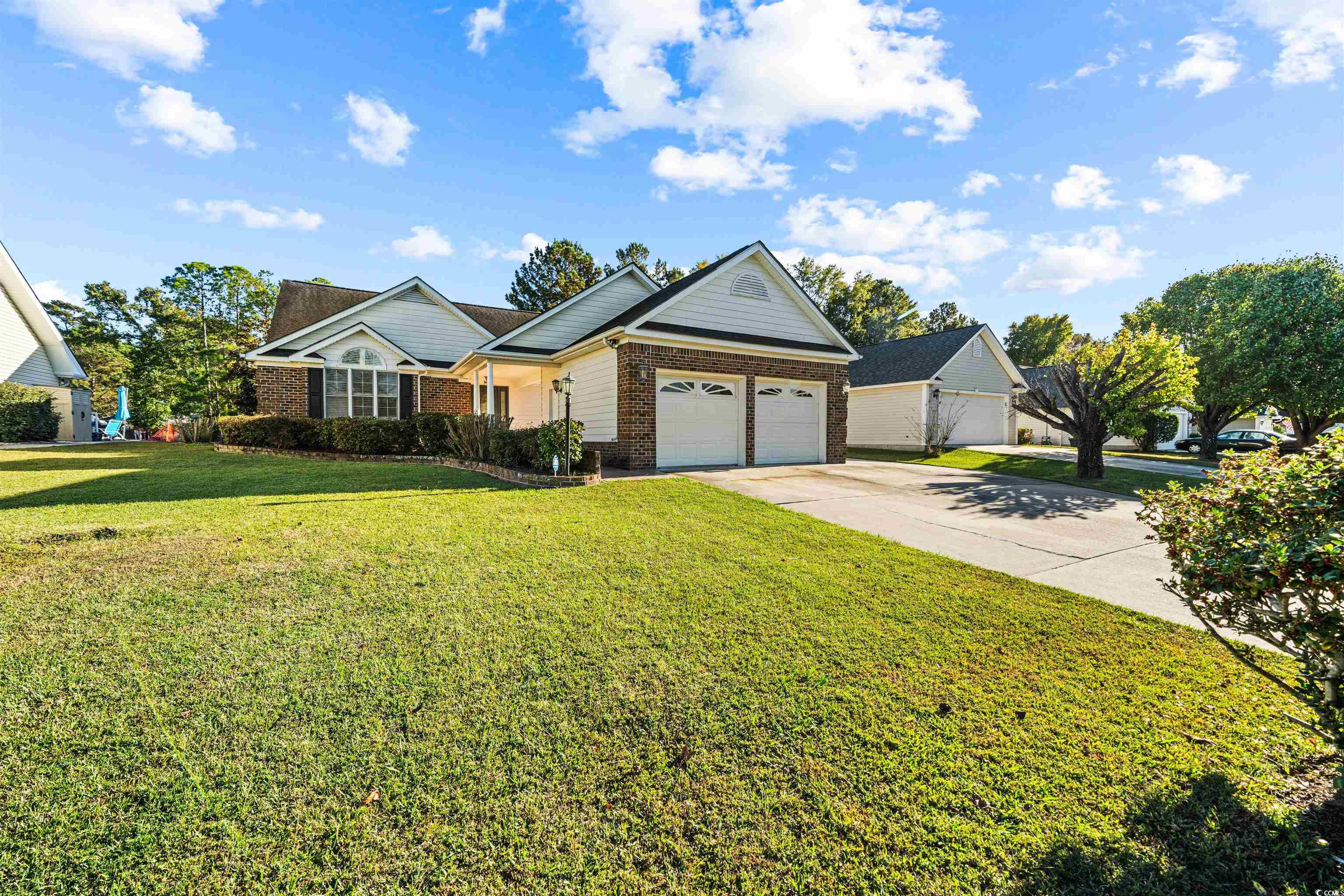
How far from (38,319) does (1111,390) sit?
122ft

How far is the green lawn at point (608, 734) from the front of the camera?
1.84 m

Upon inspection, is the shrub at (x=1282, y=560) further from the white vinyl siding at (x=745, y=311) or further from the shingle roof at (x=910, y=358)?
the shingle roof at (x=910, y=358)

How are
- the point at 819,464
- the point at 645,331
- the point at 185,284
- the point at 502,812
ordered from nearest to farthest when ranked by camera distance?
the point at 502,812 → the point at 645,331 → the point at 819,464 → the point at 185,284

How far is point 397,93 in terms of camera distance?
35.4ft

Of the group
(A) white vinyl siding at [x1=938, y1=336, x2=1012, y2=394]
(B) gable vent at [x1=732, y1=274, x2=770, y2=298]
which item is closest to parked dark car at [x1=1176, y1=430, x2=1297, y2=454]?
(A) white vinyl siding at [x1=938, y1=336, x2=1012, y2=394]


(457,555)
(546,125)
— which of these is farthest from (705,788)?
(546,125)

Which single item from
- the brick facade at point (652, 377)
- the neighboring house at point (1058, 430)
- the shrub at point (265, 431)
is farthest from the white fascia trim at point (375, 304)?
the neighboring house at point (1058, 430)

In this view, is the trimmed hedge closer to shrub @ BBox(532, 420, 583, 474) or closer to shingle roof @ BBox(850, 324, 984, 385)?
shrub @ BBox(532, 420, 583, 474)

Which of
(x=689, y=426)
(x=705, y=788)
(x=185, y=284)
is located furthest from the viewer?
(x=185, y=284)

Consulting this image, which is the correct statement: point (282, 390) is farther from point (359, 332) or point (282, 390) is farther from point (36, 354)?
point (36, 354)

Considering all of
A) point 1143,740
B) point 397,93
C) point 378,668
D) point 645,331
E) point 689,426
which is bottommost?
point 1143,740

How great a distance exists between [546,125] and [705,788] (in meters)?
15.2

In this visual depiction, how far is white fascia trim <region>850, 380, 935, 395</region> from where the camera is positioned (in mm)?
21266

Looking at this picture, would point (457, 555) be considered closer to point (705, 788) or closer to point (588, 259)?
point (705, 788)
